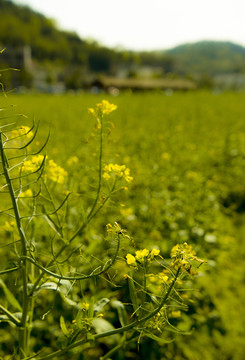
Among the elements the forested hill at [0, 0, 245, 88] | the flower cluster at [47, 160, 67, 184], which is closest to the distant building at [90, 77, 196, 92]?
the forested hill at [0, 0, 245, 88]

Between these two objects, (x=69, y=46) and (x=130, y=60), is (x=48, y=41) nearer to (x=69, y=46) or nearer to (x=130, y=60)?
(x=69, y=46)

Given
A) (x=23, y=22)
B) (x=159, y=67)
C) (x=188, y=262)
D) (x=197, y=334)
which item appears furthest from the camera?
(x=159, y=67)

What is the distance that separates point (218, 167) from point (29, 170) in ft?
14.4

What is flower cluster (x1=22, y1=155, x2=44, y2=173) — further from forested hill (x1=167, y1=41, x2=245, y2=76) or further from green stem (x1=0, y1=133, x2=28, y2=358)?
forested hill (x1=167, y1=41, x2=245, y2=76)

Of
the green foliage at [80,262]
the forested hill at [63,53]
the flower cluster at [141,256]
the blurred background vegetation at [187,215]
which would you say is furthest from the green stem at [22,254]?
the forested hill at [63,53]

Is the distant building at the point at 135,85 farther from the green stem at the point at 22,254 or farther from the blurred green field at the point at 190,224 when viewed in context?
the green stem at the point at 22,254

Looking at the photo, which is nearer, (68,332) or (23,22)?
(68,332)

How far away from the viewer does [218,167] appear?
195 inches

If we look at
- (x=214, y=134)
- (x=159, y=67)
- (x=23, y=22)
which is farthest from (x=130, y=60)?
(x=214, y=134)

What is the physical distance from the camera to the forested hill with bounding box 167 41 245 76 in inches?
5389

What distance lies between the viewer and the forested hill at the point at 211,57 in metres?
137

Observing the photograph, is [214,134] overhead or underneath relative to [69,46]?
underneath

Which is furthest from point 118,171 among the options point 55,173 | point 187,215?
point 187,215

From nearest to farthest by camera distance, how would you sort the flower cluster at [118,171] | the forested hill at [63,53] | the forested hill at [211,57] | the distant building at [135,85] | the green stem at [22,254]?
1. the green stem at [22,254]
2. the flower cluster at [118,171]
3. the distant building at [135,85]
4. the forested hill at [63,53]
5. the forested hill at [211,57]
